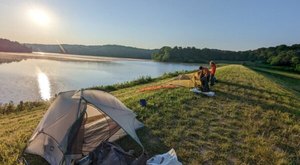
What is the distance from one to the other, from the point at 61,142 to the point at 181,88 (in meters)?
9.33

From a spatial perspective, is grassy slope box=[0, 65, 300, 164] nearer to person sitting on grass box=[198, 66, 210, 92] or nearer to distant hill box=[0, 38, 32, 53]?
person sitting on grass box=[198, 66, 210, 92]

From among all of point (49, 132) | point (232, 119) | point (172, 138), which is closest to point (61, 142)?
point (49, 132)

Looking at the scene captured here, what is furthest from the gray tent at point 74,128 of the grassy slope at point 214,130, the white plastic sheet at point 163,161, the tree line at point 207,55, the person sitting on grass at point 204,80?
the tree line at point 207,55

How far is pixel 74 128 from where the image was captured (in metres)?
5.87

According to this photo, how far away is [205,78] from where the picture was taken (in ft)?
42.6

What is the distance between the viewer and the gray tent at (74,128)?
19.0 feet

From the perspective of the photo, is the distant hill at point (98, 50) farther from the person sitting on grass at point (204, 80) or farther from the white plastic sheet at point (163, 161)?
the white plastic sheet at point (163, 161)

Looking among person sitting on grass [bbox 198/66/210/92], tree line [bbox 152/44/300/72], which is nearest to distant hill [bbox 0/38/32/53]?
tree line [bbox 152/44/300/72]

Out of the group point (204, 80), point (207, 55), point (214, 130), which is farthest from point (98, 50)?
point (214, 130)

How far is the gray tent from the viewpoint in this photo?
5793mm

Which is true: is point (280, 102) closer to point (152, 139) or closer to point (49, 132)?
point (152, 139)

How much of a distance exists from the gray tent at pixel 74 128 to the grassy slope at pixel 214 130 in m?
0.58

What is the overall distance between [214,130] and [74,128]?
4.34 meters

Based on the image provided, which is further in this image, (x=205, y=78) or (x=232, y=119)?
(x=205, y=78)
